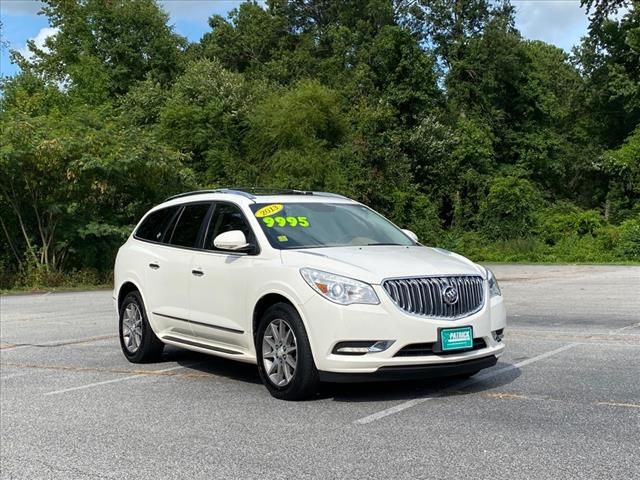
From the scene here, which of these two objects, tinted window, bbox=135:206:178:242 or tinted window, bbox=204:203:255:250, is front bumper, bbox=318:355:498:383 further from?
tinted window, bbox=135:206:178:242

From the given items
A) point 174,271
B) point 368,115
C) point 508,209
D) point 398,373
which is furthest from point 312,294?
point 508,209

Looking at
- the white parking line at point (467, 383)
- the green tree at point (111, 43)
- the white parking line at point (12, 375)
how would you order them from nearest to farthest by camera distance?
1. the white parking line at point (467, 383)
2. the white parking line at point (12, 375)
3. the green tree at point (111, 43)

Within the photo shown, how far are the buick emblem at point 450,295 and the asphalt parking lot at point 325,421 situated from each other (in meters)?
0.83

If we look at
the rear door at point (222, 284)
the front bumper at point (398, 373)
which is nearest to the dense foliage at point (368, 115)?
the rear door at point (222, 284)

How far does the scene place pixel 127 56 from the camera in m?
50.3

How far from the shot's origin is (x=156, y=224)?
8.91 meters

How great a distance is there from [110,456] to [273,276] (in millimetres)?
2043

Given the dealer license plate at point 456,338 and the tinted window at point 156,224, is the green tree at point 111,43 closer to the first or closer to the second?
the tinted window at point 156,224

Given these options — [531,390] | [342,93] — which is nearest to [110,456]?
[531,390]

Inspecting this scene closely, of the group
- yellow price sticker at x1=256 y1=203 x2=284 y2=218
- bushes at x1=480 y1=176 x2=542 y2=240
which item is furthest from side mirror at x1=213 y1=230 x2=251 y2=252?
bushes at x1=480 y1=176 x2=542 y2=240

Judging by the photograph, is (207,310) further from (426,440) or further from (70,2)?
(70,2)

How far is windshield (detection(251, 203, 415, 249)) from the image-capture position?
22.8 ft

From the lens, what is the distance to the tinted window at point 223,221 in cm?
738

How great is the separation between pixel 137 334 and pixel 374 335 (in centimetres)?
388
